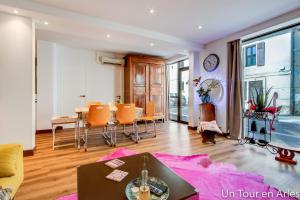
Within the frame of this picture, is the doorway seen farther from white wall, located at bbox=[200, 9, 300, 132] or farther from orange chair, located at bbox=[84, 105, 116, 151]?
orange chair, located at bbox=[84, 105, 116, 151]

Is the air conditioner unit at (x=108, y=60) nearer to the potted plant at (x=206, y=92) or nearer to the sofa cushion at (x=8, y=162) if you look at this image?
the potted plant at (x=206, y=92)

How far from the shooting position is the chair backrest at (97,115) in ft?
11.1

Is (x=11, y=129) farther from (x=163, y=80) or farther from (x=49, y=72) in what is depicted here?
(x=163, y=80)

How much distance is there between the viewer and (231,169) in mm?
2426

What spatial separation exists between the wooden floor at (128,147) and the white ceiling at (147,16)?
8.21ft

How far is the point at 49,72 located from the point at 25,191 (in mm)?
3752

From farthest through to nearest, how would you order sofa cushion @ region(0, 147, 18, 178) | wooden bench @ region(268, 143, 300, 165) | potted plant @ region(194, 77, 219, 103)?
potted plant @ region(194, 77, 219, 103), wooden bench @ region(268, 143, 300, 165), sofa cushion @ region(0, 147, 18, 178)

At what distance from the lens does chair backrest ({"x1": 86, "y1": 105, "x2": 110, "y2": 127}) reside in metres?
3.40

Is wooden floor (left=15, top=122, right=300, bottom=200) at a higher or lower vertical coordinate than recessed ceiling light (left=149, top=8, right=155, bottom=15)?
lower

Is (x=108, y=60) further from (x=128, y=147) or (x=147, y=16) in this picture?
(x=128, y=147)

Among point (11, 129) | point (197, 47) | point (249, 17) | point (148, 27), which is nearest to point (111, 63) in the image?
point (148, 27)

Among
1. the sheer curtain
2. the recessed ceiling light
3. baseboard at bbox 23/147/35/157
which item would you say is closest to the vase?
the sheer curtain

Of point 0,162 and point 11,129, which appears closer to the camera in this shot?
point 0,162

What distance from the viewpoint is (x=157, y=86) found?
6621 mm
